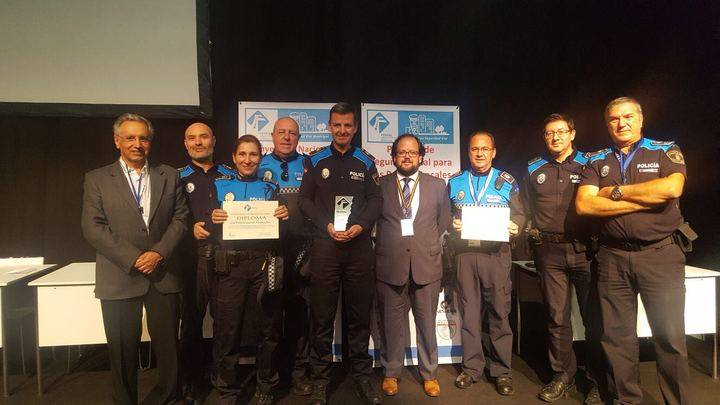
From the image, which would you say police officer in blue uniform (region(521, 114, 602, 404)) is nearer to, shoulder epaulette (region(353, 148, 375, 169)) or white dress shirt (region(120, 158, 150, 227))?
shoulder epaulette (region(353, 148, 375, 169))

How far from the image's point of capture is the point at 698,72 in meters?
3.76

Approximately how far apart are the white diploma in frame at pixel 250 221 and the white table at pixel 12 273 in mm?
1783

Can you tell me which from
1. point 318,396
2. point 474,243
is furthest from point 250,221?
point 474,243

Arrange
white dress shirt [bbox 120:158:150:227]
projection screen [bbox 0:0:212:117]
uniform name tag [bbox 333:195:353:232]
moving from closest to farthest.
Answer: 1. white dress shirt [bbox 120:158:150:227]
2. uniform name tag [bbox 333:195:353:232]
3. projection screen [bbox 0:0:212:117]

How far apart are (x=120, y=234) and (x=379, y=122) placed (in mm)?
2421

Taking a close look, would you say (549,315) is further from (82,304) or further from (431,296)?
(82,304)

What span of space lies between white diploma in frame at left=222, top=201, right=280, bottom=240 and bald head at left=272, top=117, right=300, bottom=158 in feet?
2.47

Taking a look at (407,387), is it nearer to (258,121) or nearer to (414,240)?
(414,240)

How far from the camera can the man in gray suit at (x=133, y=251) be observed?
7.15ft

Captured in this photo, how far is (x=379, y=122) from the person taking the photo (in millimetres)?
3637

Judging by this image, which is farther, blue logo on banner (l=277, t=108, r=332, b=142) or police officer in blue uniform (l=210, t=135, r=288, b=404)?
blue logo on banner (l=277, t=108, r=332, b=142)

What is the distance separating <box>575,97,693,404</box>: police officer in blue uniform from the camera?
7.16 ft

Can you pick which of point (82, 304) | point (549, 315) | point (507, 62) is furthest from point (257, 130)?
point (549, 315)

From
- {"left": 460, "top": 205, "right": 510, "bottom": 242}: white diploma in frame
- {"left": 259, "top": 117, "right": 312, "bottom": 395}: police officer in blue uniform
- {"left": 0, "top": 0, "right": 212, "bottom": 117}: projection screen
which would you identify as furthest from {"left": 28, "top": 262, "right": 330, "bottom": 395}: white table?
{"left": 460, "top": 205, "right": 510, "bottom": 242}: white diploma in frame
